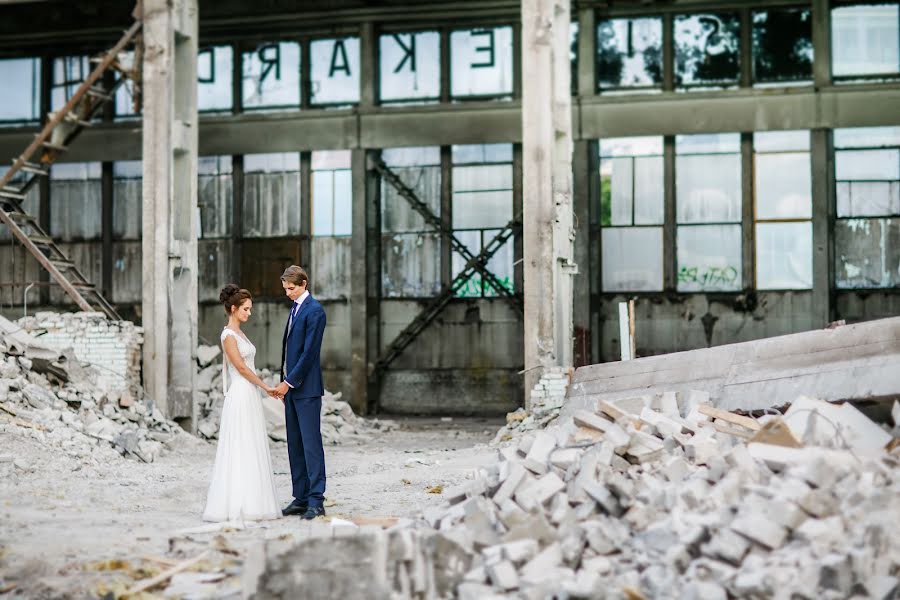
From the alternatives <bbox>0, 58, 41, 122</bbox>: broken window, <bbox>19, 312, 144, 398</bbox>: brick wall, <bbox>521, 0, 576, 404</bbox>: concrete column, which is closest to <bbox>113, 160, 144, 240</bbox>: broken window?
<bbox>0, 58, 41, 122</bbox>: broken window

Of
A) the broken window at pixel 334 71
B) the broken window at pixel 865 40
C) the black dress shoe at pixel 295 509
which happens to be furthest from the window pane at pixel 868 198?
the black dress shoe at pixel 295 509

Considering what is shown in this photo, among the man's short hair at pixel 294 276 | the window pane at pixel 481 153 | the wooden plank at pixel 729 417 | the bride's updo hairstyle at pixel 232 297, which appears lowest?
the wooden plank at pixel 729 417

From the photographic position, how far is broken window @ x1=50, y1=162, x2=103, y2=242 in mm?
25375

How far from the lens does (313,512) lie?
9.27 m

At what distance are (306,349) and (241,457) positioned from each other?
103 centimetres

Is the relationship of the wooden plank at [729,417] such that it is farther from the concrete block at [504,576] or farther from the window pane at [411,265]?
the window pane at [411,265]

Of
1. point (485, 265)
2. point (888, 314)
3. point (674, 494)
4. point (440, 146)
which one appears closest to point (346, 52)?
point (440, 146)

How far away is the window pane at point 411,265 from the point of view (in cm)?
2420

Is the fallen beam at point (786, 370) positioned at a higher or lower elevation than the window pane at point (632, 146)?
lower

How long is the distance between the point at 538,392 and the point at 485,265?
7.76 metres

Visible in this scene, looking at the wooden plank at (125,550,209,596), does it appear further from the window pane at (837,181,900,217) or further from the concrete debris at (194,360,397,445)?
the window pane at (837,181,900,217)

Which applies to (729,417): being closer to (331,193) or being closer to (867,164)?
(867,164)

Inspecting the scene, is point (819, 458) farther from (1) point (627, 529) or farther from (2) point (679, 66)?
(2) point (679, 66)

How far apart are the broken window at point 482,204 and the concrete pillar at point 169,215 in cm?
790
